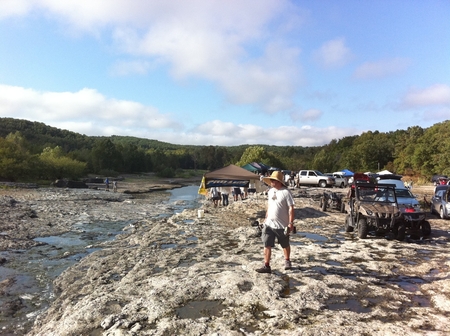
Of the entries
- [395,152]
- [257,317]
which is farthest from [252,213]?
[395,152]

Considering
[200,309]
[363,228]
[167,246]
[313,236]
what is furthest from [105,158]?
[200,309]

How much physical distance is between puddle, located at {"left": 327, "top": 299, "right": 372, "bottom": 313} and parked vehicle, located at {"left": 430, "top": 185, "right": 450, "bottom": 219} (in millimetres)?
13453

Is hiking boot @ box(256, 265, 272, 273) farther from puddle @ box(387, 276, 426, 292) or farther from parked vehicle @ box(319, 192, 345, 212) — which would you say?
parked vehicle @ box(319, 192, 345, 212)

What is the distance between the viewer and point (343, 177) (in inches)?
1578

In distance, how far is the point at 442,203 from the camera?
16.7m

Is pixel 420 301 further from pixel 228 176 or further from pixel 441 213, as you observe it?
pixel 441 213

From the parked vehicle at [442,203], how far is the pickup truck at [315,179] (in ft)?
56.4

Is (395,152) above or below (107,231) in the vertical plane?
above

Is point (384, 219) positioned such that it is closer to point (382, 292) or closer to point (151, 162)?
point (382, 292)

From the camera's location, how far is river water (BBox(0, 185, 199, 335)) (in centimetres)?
631

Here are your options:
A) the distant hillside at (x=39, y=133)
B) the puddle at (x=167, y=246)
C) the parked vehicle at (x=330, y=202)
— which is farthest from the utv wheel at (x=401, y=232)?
the distant hillside at (x=39, y=133)

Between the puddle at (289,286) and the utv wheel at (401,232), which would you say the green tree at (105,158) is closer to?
the utv wheel at (401,232)

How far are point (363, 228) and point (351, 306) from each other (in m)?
6.09

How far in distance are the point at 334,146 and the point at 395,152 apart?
163 feet
